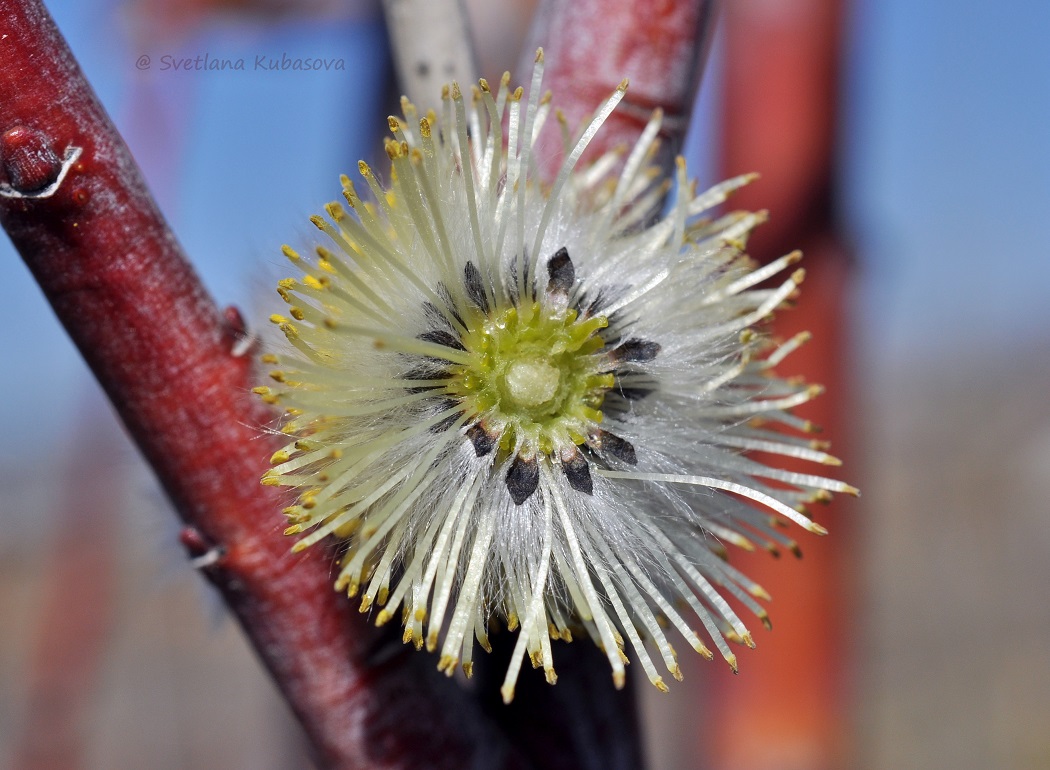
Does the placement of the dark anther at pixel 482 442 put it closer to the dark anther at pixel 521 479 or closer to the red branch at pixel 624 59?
the dark anther at pixel 521 479

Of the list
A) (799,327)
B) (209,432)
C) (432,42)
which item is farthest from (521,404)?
(799,327)

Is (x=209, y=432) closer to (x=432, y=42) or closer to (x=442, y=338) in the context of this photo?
(x=442, y=338)

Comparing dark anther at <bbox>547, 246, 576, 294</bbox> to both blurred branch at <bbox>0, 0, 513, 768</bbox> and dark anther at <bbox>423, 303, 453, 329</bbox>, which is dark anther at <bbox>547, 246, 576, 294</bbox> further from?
blurred branch at <bbox>0, 0, 513, 768</bbox>

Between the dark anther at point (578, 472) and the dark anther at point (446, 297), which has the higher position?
the dark anther at point (446, 297)

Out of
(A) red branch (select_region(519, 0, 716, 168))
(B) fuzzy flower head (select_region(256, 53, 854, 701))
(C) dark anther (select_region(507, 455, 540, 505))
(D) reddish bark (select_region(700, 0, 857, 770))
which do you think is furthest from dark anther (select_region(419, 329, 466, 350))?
(D) reddish bark (select_region(700, 0, 857, 770))

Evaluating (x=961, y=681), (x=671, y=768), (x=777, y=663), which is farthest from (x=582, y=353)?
(x=961, y=681)

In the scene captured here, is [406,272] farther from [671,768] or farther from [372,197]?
[671,768]

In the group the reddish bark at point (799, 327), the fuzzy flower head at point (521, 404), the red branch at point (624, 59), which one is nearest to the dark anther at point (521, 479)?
the fuzzy flower head at point (521, 404)
